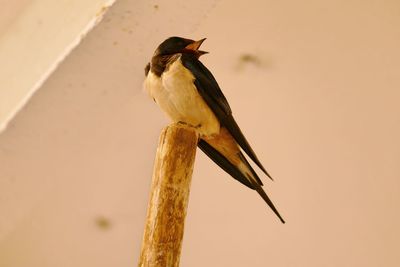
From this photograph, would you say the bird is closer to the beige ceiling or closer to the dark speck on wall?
the beige ceiling

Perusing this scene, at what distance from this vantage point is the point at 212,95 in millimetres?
1265

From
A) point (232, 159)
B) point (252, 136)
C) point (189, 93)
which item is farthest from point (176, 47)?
point (252, 136)

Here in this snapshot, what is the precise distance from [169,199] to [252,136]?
74cm

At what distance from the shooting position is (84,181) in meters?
1.80

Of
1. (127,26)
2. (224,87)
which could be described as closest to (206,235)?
(224,87)

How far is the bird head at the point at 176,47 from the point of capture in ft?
4.21

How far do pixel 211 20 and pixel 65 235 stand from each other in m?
0.86

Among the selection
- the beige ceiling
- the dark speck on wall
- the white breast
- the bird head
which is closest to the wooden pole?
the white breast

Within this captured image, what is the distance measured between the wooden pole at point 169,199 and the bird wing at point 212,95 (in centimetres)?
23

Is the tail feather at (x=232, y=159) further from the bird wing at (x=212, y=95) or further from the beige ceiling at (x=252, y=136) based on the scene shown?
the beige ceiling at (x=252, y=136)

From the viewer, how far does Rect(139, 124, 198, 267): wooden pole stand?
0.89 m

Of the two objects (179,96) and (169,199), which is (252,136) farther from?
(169,199)

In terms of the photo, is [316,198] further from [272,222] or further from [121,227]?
[121,227]

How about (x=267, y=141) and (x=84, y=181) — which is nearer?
(x=267, y=141)
